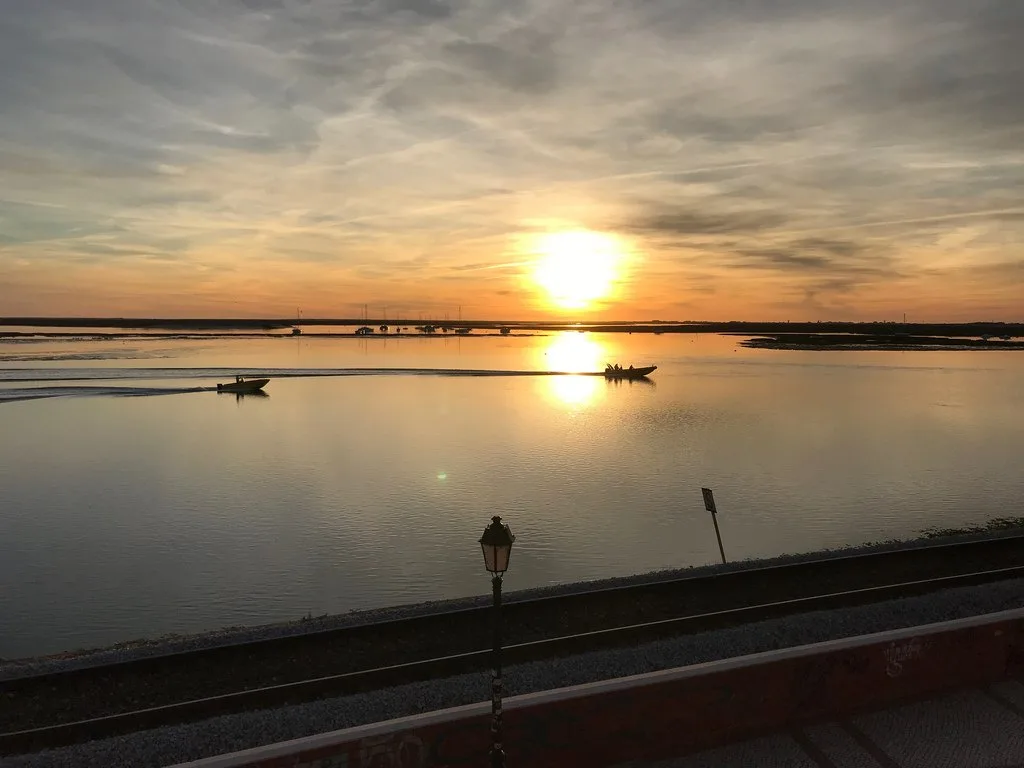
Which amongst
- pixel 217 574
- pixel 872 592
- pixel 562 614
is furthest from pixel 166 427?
pixel 872 592

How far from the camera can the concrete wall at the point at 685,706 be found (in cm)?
856

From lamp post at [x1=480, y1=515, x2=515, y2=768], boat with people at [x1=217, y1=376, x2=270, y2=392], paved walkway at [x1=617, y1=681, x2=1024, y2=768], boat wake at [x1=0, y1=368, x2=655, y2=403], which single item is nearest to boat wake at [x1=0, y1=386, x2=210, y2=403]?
boat wake at [x1=0, y1=368, x2=655, y2=403]

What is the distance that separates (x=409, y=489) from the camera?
3456cm

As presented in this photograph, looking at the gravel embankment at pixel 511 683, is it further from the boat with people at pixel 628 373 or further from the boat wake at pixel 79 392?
the boat with people at pixel 628 373

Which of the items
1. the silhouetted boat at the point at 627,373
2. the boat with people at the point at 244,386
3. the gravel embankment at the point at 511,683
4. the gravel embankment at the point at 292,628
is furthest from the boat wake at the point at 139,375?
the gravel embankment at the point at 511,683

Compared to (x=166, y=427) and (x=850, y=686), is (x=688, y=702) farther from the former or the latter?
(x=166, y=427)

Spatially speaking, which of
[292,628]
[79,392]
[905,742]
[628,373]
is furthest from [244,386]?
[905,742]

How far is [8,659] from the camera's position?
1583 centimetres

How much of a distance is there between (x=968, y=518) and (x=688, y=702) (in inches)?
980

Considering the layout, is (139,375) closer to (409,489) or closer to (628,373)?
(628,373)

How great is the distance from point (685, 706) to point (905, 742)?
3.08 m

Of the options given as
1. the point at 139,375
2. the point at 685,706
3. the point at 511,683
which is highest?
the point at 685,706

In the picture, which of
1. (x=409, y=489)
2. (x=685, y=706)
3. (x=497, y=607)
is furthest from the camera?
(x=409, y=489)

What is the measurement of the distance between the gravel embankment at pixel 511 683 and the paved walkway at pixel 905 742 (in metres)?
2.69
